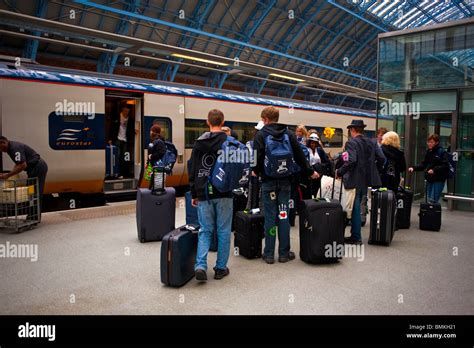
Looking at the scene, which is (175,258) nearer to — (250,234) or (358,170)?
(250,234)

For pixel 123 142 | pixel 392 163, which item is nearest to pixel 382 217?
pixel 392 163

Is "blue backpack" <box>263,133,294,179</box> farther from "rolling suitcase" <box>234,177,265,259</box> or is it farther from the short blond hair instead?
"rolling suitcase" <box>234,177,265,259</box>

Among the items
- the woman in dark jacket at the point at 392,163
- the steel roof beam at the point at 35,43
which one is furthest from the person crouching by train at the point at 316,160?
the steel roof beam at the point at 35,43

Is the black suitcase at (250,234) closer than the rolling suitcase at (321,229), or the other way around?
the rolling suitcase at (321,229)

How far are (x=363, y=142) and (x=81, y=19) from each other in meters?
16.6

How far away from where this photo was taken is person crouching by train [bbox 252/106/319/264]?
15.3 feet

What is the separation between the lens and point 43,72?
27.1ft

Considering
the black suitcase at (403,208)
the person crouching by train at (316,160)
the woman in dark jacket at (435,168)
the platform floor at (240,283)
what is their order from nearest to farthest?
the platform floor at (240,283) < the black suitcase at (403,208) < the person crouching by train at (316,160) < the woman in dark jacket at (435,168)

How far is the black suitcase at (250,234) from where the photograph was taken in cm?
505

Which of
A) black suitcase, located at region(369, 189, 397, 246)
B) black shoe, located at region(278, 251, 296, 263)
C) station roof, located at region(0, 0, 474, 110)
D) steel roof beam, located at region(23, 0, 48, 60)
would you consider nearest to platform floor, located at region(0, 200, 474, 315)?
black shoe, located at region(278, 251, 296, 263)

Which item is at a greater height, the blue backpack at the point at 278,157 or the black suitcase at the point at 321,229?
the blue backpack at the point at 278,157

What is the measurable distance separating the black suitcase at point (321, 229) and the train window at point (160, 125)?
18.8ft

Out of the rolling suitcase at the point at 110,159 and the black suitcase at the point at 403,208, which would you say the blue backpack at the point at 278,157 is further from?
the rolling suitcase at the point at 110,159
